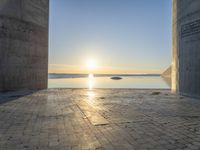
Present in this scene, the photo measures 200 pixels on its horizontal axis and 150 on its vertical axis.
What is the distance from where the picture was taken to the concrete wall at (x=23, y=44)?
46.5 ft

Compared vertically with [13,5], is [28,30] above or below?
below

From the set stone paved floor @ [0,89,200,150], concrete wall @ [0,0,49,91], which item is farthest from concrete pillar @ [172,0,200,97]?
concrete wall @ [0,0,49,91]

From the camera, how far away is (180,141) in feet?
14.2

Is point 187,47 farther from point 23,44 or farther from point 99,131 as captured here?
point 23,44

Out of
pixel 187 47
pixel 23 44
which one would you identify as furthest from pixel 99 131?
pixel 23 44

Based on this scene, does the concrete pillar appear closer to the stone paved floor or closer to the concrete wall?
the stone paved floor

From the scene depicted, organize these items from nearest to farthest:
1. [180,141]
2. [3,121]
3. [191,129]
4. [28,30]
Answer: [180,141], [191,129], [3,121], [28,30]

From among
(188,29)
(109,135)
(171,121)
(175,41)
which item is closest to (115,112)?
(171,121)

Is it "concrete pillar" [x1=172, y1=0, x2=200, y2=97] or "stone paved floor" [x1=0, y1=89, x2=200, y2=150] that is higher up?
"concrete pillar" [x1=172, y1=0, x2=200, y2=97]

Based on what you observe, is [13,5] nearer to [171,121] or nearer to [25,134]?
→ [25,134]

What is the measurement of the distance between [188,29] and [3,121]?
1127cm

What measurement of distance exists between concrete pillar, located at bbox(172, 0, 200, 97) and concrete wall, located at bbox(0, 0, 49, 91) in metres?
11.1

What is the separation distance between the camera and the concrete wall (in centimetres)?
1419

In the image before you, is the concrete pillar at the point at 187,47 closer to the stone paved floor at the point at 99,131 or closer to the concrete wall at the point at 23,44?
the stone paved floor at the point at 99,131
